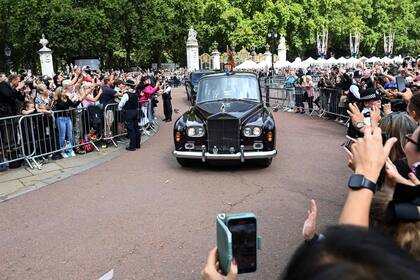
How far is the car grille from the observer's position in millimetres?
8789

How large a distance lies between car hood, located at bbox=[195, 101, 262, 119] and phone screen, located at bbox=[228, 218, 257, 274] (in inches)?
276

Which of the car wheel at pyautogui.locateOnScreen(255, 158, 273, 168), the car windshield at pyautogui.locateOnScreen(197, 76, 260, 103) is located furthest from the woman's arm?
the car windshield at pyautogui.locateOnScreen(197, 76, 260, 103)

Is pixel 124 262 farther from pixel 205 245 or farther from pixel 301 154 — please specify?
pixel 301 154

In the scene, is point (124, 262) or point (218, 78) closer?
point (124, 262)

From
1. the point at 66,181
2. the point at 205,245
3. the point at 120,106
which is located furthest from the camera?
the point at 120,106

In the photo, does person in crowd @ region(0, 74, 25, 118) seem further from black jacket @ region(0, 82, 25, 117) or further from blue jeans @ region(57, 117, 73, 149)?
blue jeans @ region(57, 117, 73, 149)

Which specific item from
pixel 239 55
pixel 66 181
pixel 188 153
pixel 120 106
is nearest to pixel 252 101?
pixel 188 153

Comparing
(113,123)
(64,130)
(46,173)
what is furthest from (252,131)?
(113,123)

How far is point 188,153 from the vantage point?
888 centimetres

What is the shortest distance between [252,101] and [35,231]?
579cm

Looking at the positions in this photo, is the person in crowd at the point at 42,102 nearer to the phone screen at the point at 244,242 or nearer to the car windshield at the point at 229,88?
the car windshield at the point at 229,88

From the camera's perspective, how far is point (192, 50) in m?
49.5

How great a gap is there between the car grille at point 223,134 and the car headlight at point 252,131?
7.6 inches

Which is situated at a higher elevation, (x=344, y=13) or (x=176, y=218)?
(x=344, y=13)
